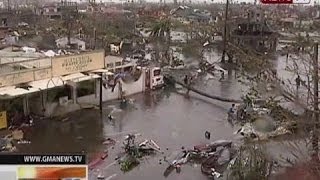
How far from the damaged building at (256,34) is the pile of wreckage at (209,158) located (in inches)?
295

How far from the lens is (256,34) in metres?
12.9

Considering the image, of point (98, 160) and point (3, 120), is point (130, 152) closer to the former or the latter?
point (98, 160)

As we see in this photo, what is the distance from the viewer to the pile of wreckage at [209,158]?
4.36 m

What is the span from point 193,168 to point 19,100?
2417 mm

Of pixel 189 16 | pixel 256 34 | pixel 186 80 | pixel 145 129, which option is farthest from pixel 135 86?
pixel 189 16

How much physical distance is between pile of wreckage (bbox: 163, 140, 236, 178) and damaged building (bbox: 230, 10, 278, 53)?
7.50 metres

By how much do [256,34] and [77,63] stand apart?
743 cm

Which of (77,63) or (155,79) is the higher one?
(77,63)

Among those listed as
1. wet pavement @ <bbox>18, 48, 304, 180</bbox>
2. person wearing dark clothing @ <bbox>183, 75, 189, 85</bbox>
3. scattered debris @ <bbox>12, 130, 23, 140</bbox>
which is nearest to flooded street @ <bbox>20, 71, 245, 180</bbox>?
wet pavement @ <bbox>18, 48, 304, 180</bbox>

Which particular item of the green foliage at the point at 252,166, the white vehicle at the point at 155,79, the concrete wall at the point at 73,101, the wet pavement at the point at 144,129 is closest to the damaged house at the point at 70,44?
the white vehicle at the point at 155,79

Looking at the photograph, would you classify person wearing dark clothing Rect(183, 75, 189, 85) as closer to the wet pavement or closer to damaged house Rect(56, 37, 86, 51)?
the wet pavement

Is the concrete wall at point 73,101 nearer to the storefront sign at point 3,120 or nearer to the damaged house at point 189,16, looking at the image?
the storefront sign at point 3,120

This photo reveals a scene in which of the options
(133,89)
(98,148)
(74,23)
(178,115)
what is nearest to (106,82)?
(133,89)

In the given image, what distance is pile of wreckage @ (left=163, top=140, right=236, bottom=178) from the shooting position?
4.36 metres
